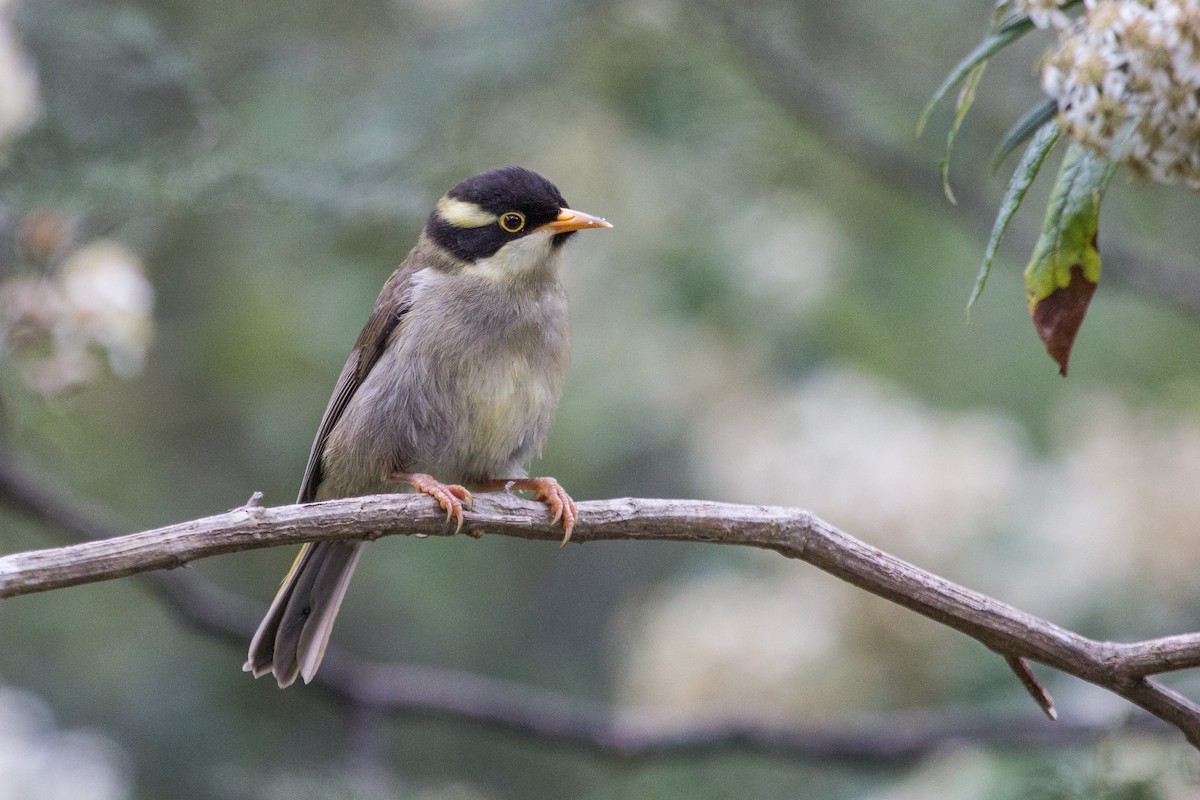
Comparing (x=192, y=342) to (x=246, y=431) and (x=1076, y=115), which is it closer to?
(x=246, y=431)

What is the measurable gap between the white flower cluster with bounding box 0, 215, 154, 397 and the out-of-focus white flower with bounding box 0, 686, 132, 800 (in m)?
1.86

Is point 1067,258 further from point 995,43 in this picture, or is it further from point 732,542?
point 732,542

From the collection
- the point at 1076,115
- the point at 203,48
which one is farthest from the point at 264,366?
the point at 1076,115

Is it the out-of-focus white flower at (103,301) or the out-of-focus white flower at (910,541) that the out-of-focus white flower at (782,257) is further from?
the out-of-focus white flower at (103,301)

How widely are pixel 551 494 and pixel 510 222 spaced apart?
1065 mm

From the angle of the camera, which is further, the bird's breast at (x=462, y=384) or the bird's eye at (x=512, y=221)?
the bird's eye at (x=512, y=221)

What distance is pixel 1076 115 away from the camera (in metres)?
2.19

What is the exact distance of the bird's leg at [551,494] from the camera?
10.6 feet

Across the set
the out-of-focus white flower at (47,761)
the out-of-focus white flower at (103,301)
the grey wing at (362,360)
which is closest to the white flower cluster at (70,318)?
the out-of-focus white flower at (103,301)

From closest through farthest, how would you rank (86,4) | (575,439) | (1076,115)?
(1076,115)
(86,4)
(575,439)

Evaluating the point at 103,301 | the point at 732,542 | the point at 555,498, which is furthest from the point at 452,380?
the point at 732,542

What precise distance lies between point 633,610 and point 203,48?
11.3 ft

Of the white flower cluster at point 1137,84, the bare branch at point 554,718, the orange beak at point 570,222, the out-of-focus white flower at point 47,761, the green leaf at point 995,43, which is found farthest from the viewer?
the out-of-focus white flower at point 47,761

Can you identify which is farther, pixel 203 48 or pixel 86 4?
pixel 203 48
